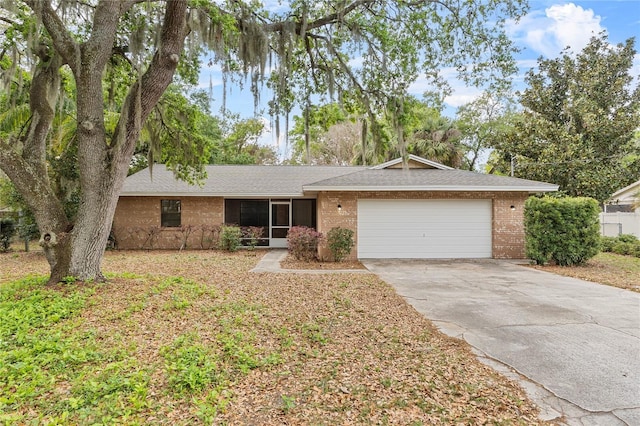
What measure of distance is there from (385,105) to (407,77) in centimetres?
70

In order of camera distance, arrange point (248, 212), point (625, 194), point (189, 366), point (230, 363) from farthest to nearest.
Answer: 1. point (625, 194)
2. point (248, 212)
3. point (230, 363)
4. point (189, 366)

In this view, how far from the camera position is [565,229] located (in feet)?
29.8

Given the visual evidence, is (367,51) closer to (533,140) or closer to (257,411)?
(257,411)

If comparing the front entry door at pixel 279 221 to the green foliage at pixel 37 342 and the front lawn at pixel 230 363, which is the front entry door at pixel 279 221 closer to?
the front lawn at pixel 230 363

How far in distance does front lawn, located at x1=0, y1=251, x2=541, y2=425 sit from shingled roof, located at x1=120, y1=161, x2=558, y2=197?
4423mm

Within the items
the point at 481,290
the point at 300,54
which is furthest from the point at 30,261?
the point at 481,290

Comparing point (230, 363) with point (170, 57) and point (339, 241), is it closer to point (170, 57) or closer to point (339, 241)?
point (170, 57)

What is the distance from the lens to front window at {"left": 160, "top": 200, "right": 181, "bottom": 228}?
13.6 meters

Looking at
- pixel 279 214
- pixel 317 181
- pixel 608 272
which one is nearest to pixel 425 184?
pixel 317 181

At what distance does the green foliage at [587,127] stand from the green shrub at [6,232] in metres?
21.1

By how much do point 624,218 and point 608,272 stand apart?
8994 mm

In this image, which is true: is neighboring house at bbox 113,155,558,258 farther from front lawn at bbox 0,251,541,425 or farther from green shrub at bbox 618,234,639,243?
green shrub at bbox 618,234,639,243

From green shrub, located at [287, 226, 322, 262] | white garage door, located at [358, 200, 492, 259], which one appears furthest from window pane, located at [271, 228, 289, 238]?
white garage door, located at [358, 200, 492, 259]

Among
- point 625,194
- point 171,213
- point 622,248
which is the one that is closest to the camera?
point 622,248
